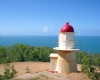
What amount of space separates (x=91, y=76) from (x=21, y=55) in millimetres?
15806

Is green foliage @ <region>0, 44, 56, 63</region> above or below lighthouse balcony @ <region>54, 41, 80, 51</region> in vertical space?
below

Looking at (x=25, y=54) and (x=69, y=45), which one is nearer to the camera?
(x=69, y=45)

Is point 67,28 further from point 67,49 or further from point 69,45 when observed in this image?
point 67,49

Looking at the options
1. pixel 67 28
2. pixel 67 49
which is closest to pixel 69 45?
pixel 67 49

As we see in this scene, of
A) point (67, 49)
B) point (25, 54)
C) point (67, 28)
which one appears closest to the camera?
point (67, 49)

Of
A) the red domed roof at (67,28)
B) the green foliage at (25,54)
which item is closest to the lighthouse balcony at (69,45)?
the red domed roof at (67,28)

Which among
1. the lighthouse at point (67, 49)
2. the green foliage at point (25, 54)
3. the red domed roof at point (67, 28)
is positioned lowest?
the green foliage at point (25, 54)

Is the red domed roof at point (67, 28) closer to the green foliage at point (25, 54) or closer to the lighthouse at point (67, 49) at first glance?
the lighthouse at point (67, 49)

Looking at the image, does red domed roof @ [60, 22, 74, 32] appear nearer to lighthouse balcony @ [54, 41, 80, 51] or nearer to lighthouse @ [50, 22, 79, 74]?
lighthouse @ [50, 22, 79, 74]

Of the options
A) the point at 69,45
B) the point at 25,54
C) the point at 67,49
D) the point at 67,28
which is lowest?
the point at 25,54

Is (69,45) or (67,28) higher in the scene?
(67,28)

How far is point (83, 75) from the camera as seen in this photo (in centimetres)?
1672

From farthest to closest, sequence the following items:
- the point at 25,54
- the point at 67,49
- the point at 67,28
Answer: the point at 25,54 → the point at 67,28 → the point at 67,49

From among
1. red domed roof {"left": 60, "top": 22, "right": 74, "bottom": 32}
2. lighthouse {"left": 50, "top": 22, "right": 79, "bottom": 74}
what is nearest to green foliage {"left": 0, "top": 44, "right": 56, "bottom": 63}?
lighthouse {"left": 50, "top": 22, "right": 79, "bottom": 74}
